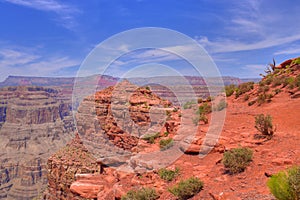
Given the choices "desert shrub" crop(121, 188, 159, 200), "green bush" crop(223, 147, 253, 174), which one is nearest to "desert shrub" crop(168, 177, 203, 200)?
"desert shrub" crop(121, 188, 159, 200)

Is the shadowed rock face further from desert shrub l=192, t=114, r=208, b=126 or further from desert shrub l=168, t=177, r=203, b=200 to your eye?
desert shrub l=168, t=177, r=203, b=200

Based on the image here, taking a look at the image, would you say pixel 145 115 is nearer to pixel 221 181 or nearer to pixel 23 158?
pixel 221 181

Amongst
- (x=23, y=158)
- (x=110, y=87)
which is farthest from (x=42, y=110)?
(x=110, y=87)

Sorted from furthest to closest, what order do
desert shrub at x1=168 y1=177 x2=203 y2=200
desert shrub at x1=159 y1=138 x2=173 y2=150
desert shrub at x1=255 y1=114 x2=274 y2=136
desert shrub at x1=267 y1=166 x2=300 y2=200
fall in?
1. desert shrub at x1=159 y1=138 x2=173 y2=150
2. desert shrub at x1=255 y1=114 x2=274 y2=136
3. desert shrub at x1=168 y1=177 x2=203 y2=200
4. desert shrub at x1=267 y1=166 x2=300 y2=200

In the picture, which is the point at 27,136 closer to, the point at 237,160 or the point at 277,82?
the point at 277,82

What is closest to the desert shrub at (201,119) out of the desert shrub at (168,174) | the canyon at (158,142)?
the canyon at (158,142)

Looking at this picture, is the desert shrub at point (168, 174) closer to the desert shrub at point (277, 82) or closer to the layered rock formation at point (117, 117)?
the layered rock formation at point (117, 117)
